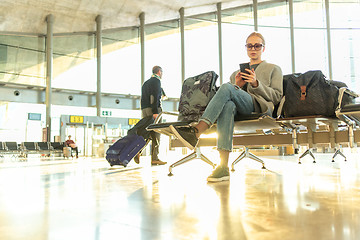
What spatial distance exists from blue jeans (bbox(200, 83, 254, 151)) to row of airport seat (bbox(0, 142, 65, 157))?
12.1m

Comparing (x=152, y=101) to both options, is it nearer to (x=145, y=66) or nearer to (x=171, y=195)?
(x=171, y=195)

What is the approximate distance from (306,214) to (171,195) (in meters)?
0.75

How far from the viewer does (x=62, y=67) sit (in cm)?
1628

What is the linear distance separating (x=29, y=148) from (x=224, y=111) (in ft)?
41.9

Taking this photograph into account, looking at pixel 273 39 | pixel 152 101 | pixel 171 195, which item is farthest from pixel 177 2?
pixel 171 195

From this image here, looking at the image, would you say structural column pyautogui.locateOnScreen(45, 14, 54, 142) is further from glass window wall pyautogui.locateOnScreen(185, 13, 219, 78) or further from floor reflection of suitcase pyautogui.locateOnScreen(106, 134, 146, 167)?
floor reflection of suitcase pyautogui.locateOnScreen(106, 134, 146, 167)

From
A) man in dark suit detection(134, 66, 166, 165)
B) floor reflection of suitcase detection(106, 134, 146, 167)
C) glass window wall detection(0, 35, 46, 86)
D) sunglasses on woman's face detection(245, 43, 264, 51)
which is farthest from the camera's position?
glass window wall detection(0, 35, 46, 86)

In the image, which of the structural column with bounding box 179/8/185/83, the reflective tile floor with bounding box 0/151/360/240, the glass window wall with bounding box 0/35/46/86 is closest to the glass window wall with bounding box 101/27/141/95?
the structural column with bounding box 179/8/185/83

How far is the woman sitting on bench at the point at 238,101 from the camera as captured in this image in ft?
7.91

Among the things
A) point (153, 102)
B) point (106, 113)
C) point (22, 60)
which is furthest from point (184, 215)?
point (22, 60)

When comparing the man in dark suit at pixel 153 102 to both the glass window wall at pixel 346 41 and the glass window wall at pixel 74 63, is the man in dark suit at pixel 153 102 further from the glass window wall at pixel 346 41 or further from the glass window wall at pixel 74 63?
the glass window wall at pixel 74 63

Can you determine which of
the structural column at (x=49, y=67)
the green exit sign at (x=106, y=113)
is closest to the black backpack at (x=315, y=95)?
the structural column at (x=49, y=67)

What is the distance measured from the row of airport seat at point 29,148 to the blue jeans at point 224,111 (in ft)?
39.8

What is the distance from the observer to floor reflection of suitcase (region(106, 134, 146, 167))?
4.01m
